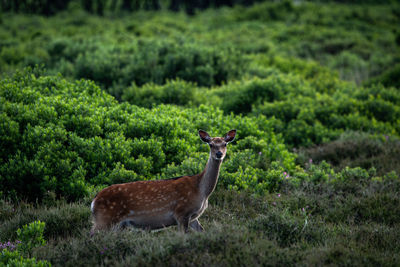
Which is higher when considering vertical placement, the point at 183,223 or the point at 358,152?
the point at 183,223

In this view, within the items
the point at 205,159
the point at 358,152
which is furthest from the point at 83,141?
the point at 358,152

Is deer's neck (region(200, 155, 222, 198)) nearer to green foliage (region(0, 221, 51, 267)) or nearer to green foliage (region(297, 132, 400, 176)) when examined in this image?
green foliage (region(0, 221, 51, 267))

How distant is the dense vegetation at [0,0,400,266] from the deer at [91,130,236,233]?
18 centimetres

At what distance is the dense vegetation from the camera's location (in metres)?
5.16

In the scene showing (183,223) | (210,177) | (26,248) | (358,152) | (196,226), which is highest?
(210,177)

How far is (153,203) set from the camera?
17.4ft

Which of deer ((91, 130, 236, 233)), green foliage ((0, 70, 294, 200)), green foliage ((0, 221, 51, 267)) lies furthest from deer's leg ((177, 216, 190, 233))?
green foliage ((0, 70, 294, 200))

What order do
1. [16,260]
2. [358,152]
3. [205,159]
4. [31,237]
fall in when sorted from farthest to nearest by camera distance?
[358,152], [205,159], [31,237], [16,260]

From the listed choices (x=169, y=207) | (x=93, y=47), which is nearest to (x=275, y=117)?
(x=169, y=207)

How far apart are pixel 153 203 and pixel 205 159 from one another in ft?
9.15

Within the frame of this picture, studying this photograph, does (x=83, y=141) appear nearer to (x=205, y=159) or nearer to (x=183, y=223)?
(x=205, y=159)

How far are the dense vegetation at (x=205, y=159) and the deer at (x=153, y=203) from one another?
0.59 ft

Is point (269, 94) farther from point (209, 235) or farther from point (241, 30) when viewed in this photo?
point (241, 30)

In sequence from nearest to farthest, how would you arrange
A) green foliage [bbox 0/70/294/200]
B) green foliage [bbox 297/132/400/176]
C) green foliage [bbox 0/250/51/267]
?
green foliage [bbox 0/250/51/267] → green foliage [bbox 0/70/294/200] → green foliage [bbox 297/132/400/176]
